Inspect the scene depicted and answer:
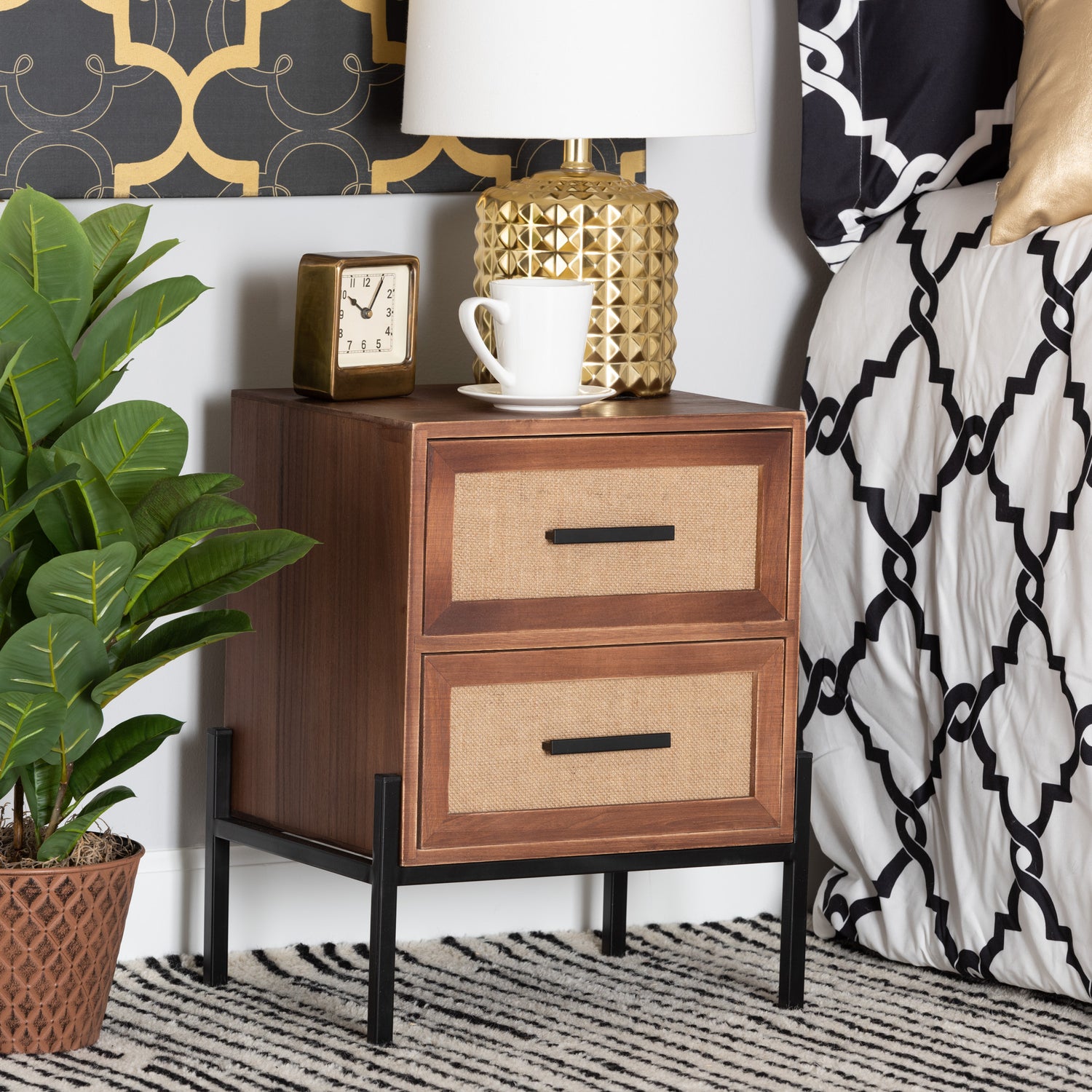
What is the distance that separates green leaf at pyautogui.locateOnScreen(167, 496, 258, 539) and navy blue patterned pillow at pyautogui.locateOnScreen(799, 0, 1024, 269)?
2.75 ft

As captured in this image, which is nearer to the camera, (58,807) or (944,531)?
(58,807)

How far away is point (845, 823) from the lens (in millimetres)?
2070

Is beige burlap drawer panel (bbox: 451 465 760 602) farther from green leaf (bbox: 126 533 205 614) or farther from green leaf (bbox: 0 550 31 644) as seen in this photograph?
green leaf (bbox: 0 550 31 644)

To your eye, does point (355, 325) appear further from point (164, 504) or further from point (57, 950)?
point (57, 950)

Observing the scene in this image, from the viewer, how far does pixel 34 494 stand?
1.51 m

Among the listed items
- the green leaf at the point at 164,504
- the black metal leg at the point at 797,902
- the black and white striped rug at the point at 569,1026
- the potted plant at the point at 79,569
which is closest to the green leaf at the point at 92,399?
the potted plant at the point at 79,569

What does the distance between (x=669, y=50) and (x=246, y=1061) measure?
1.04m

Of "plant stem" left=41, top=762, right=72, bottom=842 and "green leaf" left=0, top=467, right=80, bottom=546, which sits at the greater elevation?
"green leaf" left=0, top=467, right=80, bottom=546

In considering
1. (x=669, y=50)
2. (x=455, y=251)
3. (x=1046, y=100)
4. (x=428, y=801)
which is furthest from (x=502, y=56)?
(x=428, y=801)

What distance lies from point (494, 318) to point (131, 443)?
367 mm

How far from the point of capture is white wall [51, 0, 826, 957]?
194cm

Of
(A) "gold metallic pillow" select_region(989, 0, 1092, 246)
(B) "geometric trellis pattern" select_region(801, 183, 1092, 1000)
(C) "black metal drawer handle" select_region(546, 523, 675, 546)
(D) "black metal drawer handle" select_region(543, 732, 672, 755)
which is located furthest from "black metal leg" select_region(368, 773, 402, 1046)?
(A) "gold metallic pillow" select_region(989, 0, 1092, 246)

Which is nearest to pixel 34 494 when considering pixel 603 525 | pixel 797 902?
pixel 603 525

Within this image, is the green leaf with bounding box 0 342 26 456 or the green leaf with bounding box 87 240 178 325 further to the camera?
the green leaf with bounding box 87 240 178 325
